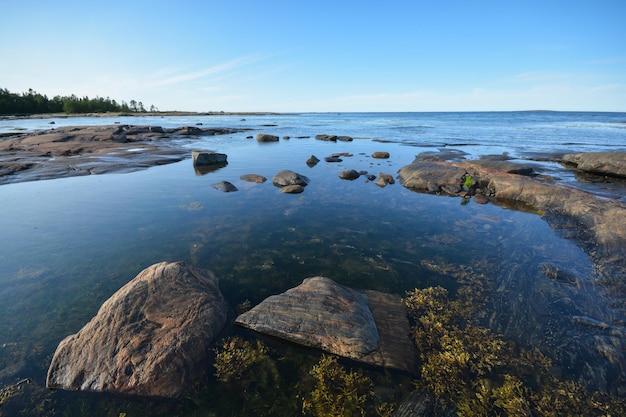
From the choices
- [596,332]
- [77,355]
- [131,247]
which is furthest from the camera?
[131,247]

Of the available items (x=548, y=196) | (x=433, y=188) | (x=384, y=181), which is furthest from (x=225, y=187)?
(x=548, y=196)

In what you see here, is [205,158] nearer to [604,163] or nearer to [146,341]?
[146,341]

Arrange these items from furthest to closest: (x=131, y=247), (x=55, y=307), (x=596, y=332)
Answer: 1. (x=131, y=247)
2. (x=55, y=307)
3. (x=596, y=332)

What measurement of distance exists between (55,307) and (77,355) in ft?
8.31

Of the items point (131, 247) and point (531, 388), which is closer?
point (531, 388)

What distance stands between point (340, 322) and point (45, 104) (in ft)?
631

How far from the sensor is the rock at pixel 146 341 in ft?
15.0

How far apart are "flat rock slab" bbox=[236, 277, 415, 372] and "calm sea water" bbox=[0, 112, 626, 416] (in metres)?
0.86

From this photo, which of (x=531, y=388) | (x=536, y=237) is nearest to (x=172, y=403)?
(x=531, y=388)

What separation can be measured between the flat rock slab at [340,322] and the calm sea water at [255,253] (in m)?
0.86

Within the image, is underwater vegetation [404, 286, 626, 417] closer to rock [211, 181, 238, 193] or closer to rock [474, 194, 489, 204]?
rock [474, 194, 489, 204]

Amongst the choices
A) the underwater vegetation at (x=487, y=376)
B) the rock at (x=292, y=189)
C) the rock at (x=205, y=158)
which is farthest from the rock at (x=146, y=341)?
the rock at (x=205, y=158)

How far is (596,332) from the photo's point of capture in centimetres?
572

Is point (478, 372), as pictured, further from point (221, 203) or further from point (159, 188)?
point (159, 188)
